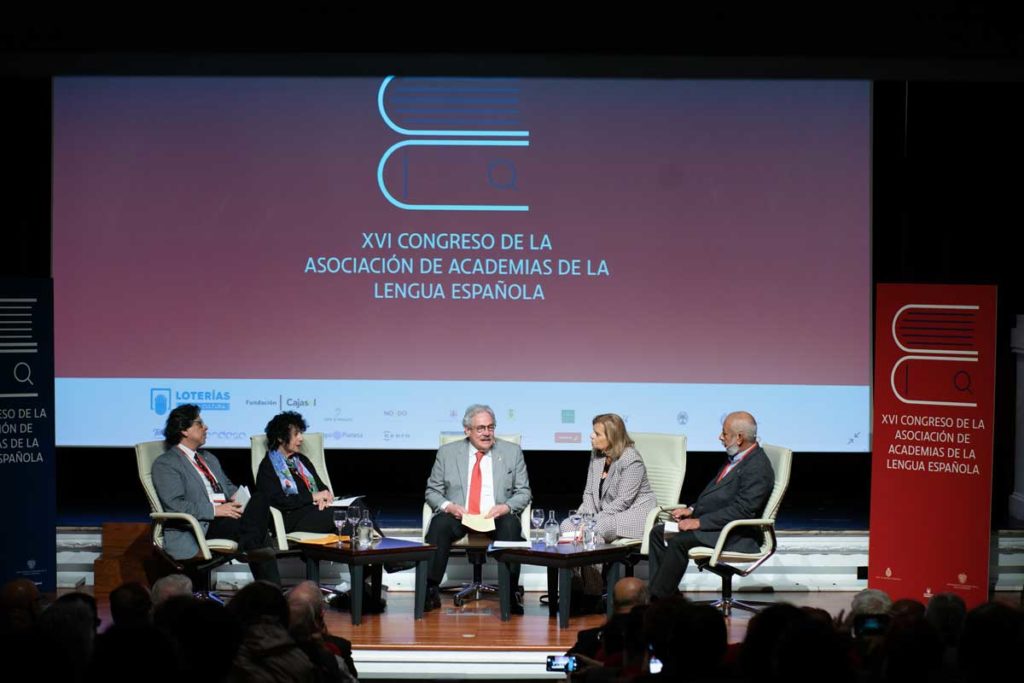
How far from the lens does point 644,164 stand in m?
8.45

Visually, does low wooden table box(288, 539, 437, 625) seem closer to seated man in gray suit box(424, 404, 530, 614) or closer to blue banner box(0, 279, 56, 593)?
seated man in gray suit box(424, 404, 530, 614)

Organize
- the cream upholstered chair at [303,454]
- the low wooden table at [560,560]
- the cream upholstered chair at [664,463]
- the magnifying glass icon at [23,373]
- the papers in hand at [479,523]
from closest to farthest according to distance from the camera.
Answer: the low wooden table at [560,560] → the magnifying glass icon at [23,373] → the cream upholstered chair at [303,454] → the papers in hand at [479,523] → the cream upholstered chair at [664,463]

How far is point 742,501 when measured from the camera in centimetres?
699

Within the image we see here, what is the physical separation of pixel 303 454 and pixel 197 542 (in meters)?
0.94

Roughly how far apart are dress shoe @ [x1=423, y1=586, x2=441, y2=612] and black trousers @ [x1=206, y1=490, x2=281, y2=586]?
81 cm

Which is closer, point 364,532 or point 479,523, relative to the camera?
point 364,532

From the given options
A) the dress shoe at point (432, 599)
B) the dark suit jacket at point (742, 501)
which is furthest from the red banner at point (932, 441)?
the dress shoe at point (432, 599)

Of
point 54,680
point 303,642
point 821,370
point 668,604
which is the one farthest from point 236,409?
point 54,680

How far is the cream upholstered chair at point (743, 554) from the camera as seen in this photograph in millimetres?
6945

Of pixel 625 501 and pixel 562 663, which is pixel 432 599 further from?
pixel 562 663

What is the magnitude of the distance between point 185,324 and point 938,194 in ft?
16.1

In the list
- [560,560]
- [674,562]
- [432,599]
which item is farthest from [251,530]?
[674,562]

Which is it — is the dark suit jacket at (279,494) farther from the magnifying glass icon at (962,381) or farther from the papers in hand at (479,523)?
the magnifying glass icon at (962,381)

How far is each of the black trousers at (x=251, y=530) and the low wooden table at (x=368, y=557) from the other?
0.22 meters
